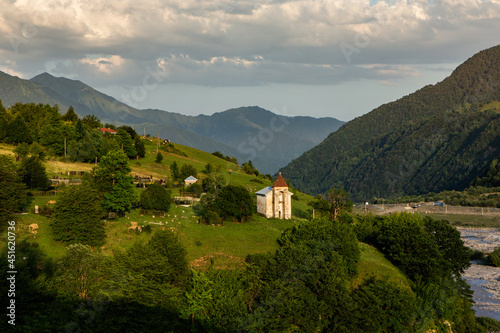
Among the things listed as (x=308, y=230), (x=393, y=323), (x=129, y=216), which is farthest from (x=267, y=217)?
(x=393, y=323)

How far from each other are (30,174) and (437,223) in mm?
60616

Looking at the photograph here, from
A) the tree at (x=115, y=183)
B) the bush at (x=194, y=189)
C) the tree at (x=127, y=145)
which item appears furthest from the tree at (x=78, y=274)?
the tree at (x=127, y=145)

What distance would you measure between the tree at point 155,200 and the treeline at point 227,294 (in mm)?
13563

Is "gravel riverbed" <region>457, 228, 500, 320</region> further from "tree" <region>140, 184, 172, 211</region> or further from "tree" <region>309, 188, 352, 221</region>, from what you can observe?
"tree" <region>140, 184, 172, 211</region>

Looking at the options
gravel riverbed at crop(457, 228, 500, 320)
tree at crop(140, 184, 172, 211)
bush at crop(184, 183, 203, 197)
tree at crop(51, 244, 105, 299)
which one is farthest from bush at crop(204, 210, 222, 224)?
gravel riverbed at crop(457, 228, 500, 320)

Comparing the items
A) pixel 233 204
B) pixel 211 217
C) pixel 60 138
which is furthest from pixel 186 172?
pixel 211 217

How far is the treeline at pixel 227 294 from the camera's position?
41.6 meters

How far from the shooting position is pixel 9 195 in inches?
2201

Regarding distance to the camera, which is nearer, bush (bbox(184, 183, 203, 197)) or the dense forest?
the dense forest

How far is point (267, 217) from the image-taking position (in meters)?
75.2

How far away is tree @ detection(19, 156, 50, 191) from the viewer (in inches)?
2790

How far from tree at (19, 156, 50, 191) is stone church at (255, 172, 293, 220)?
33343 mm

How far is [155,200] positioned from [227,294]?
2398cm

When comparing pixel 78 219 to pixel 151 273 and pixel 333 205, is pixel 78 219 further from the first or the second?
pixel 333 205
